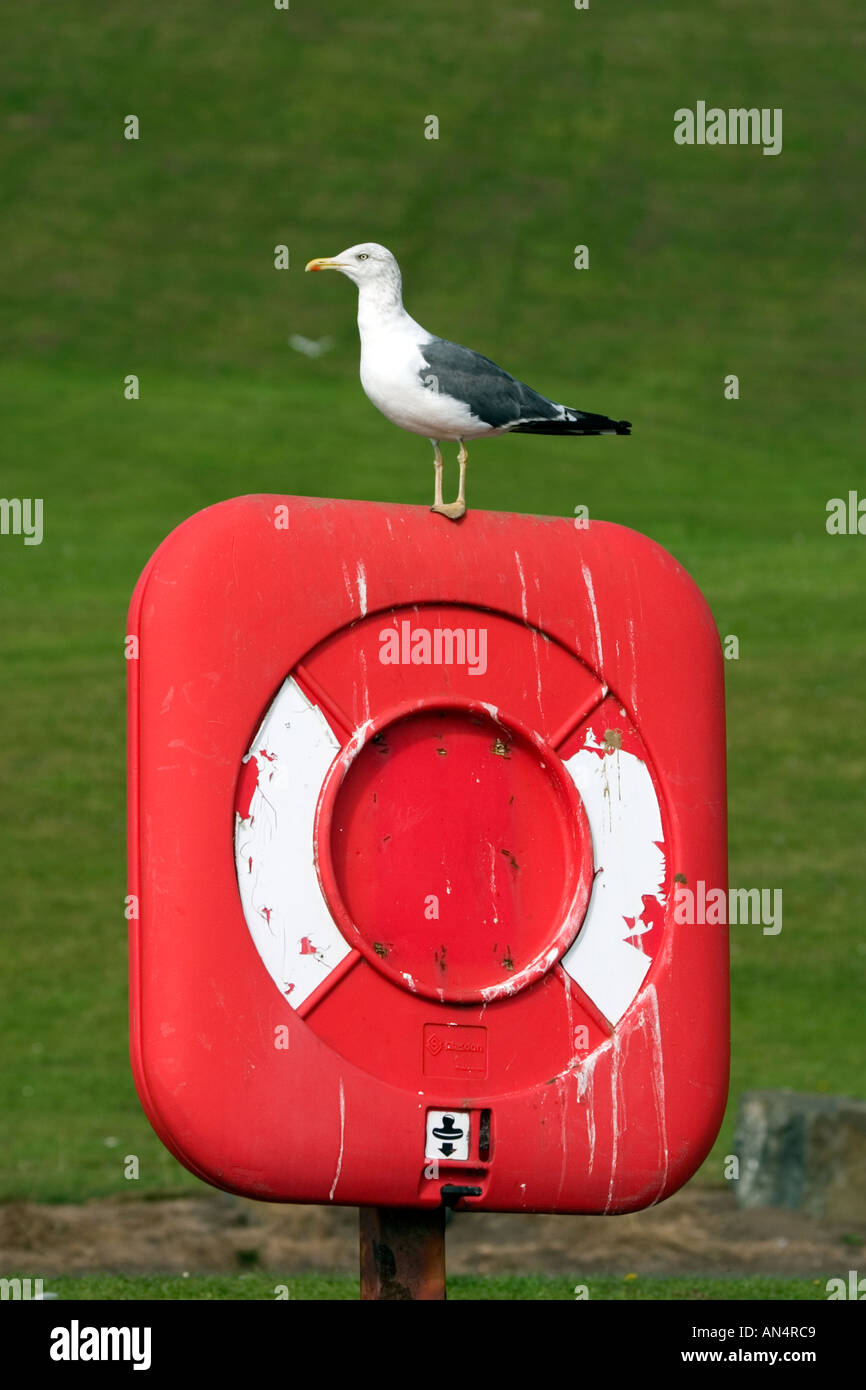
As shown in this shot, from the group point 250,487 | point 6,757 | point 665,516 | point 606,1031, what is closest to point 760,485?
point 665,516

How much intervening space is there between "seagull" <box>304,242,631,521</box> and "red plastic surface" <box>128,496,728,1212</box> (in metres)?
0.42

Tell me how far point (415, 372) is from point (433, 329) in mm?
27419

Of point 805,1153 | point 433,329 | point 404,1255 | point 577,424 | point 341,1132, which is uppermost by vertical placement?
point 433,329

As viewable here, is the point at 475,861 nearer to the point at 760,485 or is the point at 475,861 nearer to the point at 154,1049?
the point at 154,1049

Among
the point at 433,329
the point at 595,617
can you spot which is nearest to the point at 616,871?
the point at 595,617

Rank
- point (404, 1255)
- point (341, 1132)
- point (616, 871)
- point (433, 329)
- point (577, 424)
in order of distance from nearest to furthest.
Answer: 1. point (341, 1132)
2. point (404, 1255)
3. point (616, 871)
4. point (577, 424)
5. point (433, 329)

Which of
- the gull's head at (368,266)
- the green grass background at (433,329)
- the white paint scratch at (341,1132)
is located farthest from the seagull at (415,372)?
the green grass background at (433,329)

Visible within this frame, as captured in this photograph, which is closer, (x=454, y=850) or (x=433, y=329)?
(x=454, y=850)

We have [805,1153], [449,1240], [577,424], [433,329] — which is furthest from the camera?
[433,329]

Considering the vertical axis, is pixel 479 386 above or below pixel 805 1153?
above

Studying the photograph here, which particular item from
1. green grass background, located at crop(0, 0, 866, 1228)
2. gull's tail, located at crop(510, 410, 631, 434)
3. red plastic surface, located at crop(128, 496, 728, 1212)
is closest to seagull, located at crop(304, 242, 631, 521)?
gull's tail, located at crop(510, 410, 631, 434)

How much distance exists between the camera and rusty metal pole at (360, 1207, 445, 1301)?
16.4 feet

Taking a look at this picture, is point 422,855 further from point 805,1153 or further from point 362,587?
point 805,1153

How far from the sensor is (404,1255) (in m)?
4.99
